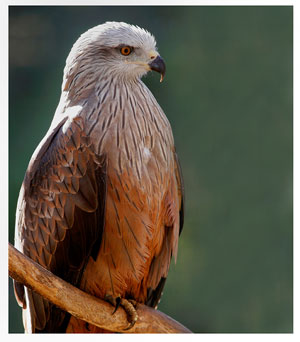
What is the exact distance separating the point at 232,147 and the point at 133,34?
3.21 ft

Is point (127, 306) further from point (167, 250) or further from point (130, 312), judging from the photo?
point (167, 250)

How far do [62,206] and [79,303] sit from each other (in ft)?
1.21

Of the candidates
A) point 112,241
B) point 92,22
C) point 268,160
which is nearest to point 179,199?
point 112,241

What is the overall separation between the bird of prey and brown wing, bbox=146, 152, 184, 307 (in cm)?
6

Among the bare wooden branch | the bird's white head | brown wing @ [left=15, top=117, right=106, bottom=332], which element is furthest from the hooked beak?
the bare wooden branch

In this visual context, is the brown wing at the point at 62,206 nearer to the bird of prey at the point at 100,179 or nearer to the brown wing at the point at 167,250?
the bird of prey at the point at 100,179

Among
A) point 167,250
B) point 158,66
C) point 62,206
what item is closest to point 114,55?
point 158,66

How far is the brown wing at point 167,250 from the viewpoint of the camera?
2.71 m

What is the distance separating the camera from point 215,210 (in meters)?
3.45

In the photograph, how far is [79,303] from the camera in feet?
8.01

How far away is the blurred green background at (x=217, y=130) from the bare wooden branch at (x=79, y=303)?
0.36 meters

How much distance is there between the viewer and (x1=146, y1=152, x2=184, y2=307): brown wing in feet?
8.90

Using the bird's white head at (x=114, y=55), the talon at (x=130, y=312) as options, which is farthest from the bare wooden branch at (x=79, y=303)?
the bird's white head at (x=114, y=55)
